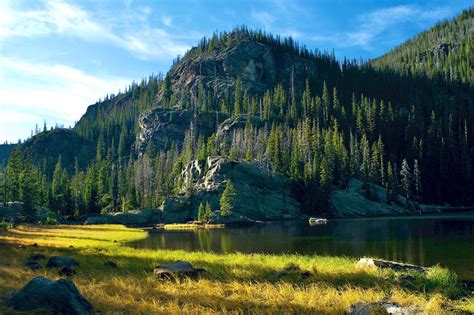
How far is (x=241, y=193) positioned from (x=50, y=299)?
122205 millimetres

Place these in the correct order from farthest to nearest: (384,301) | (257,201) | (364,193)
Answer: (364,193) → (257,201) → (384,301)

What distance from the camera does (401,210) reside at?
142 m

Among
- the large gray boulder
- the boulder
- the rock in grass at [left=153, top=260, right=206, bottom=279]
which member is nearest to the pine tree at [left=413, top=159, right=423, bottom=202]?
the large gray boulder

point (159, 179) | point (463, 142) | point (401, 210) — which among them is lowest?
point (401, 210)

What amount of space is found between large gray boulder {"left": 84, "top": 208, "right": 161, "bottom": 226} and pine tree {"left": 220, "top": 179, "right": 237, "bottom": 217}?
77.8 ft

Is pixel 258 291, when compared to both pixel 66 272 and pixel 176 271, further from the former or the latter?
pixel 66 272

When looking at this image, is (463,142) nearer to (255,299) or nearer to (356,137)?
(356,137)

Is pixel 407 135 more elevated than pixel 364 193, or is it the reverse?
pixel 407 135

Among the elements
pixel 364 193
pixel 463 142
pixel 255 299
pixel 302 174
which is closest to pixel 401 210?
pixel 364 193

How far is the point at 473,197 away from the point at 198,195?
124170 mm

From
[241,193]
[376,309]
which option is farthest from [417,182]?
[376,309]

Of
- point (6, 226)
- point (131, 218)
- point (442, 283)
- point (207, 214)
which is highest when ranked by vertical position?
point (442, 283)

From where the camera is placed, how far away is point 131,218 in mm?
126125

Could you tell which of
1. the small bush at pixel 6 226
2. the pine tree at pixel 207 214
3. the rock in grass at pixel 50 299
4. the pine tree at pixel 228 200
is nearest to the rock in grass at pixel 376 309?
the rock in grass at pixel 50 299
